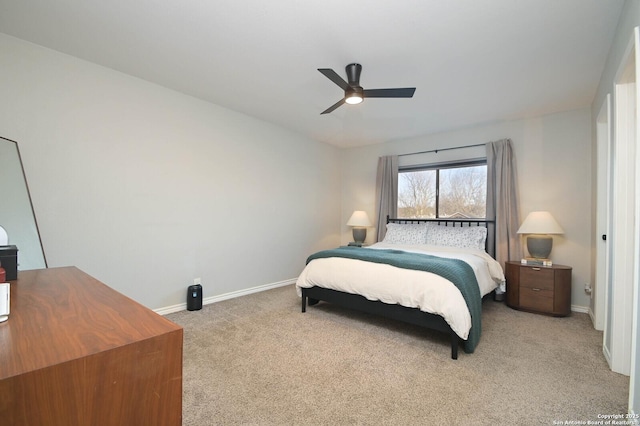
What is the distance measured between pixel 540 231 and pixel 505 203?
0.64 meters

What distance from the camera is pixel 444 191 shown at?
181 inches

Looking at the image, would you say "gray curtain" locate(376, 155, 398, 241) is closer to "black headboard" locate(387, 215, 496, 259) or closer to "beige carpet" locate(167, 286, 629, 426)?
"black headboard" locate(387, 215, 496, 259)

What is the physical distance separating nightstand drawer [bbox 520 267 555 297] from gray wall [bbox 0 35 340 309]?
3.18 m

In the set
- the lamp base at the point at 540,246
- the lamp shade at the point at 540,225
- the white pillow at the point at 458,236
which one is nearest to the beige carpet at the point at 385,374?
the lamp base at the point at 540,246

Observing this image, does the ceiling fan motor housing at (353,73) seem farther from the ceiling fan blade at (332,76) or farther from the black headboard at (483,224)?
the black headboard at (483,224)

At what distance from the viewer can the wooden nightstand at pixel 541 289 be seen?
10.5 feet

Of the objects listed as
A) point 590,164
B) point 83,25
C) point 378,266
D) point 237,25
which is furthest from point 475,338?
point 83,25

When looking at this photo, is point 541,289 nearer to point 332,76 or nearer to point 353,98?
point 353,98

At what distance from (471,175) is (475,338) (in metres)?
2.74

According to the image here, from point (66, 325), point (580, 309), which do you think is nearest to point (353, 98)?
point (66, 325)

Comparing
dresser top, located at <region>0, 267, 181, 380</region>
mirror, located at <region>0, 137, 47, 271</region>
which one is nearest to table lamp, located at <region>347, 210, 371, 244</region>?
mirror, located at <region>0, 137, 47, 271</region>

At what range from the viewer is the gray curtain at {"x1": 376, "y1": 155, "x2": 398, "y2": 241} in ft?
16.3

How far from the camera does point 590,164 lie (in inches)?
135

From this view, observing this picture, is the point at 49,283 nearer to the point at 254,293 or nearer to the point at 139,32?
the point at 139,32
